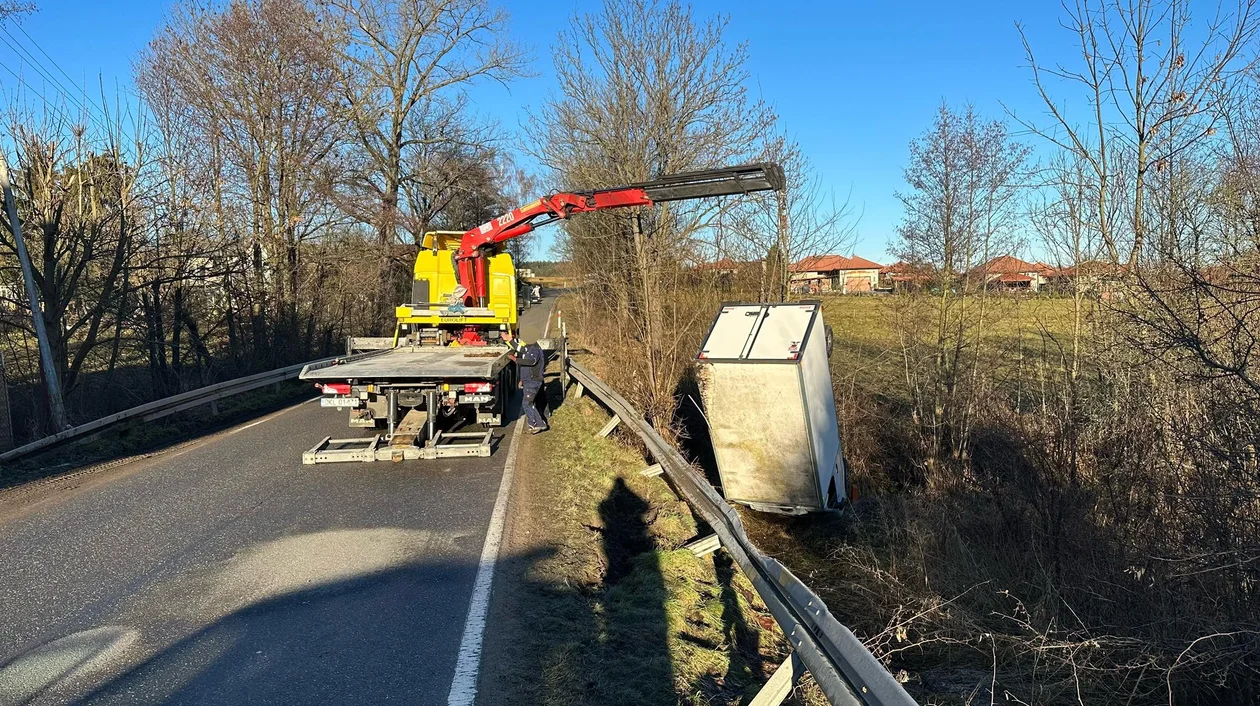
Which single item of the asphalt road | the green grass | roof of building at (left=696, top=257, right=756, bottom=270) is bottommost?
the green grass

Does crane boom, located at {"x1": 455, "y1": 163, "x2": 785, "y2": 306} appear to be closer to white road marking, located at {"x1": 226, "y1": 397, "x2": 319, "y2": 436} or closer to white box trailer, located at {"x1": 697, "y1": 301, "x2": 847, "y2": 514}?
white box trailer, located at {"x1": 697, "y1": 301, "x2": 847, "y2": 514}

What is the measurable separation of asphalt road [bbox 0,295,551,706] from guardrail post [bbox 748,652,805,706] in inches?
64.8

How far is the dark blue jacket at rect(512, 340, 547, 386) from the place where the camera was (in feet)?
35.3

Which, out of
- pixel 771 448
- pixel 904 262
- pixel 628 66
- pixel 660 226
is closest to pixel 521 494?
pixel 771 448

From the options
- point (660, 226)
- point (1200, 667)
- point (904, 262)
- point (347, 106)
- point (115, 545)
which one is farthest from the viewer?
point (347, 106)

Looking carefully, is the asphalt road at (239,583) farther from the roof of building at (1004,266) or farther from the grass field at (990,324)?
the roof of building at (1004,266)

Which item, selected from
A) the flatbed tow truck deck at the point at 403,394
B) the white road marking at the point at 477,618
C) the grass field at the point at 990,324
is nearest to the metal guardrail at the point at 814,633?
the white road marking at the point at 477,618

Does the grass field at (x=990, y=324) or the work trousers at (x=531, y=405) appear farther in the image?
the work trousers at (x=531, y=405)

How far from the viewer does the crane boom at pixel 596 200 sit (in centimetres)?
982

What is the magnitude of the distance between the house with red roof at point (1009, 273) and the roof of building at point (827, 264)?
2.27 meters

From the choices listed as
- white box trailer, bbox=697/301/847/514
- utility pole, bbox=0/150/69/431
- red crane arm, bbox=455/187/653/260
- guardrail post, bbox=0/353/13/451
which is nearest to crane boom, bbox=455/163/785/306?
red crane arm, bbox=455/187/653/260

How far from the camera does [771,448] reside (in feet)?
26.9

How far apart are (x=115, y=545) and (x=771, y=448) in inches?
252

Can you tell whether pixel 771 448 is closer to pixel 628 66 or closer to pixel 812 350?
pixel 812 350
